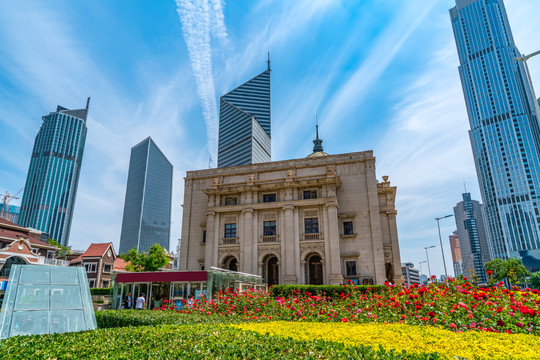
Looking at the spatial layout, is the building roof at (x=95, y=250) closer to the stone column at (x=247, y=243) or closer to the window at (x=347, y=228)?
the stone column at (x=247, y=243)

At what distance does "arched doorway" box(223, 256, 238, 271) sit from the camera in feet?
116

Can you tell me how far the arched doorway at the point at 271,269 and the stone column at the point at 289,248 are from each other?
235 cm

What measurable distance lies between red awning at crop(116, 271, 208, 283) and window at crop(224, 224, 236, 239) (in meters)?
13.0

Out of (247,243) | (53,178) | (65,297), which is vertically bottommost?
(65,297)

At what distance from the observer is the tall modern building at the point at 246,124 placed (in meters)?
135

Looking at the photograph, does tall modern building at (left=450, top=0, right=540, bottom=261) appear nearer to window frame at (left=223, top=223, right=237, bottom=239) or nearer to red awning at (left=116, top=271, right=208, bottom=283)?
window frame at (left=223, top=223, right=237, bottom=239)

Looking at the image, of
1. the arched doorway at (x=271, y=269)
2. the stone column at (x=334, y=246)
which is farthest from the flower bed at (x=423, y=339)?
the arched doorway at (x=271, y=269)

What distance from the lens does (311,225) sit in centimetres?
3338

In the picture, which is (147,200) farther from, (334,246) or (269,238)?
(334,246)

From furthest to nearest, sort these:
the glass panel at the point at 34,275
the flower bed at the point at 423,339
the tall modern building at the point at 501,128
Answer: the tall modern building at the point at 501,128 < the glass panel at the point at 34,275 < the flower bed at the point at 423,339

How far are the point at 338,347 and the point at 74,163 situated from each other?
8586 inches

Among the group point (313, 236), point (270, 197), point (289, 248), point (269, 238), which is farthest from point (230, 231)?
point (313, 236)

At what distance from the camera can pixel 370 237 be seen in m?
32.1

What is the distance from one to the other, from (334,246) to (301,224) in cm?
411
